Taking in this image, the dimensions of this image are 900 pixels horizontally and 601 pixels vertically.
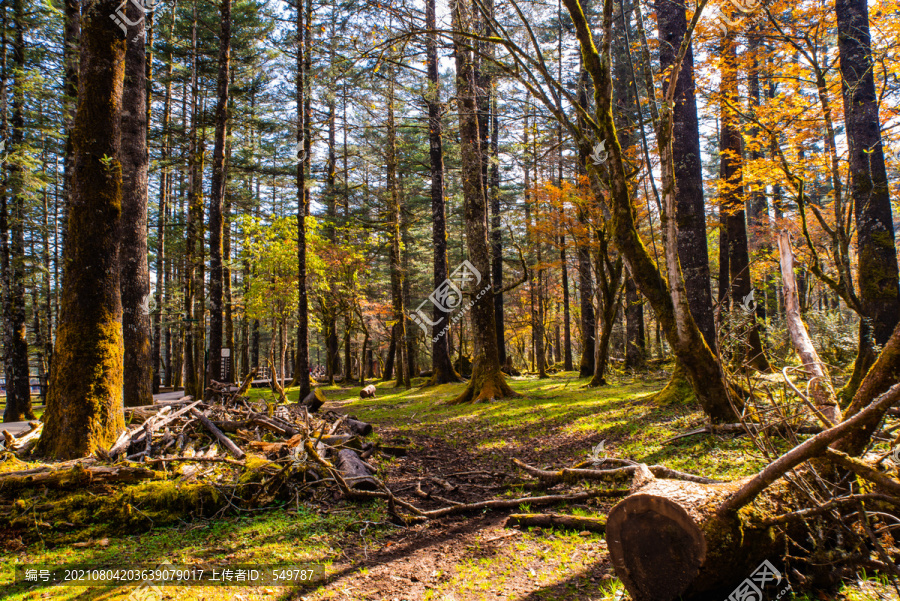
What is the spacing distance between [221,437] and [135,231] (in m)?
4.81

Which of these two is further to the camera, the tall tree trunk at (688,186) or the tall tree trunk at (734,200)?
the tall tree trunk at (734,200)

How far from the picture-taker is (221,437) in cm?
549

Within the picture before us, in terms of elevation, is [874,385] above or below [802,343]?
below

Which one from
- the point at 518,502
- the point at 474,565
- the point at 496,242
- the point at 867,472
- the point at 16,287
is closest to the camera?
the point at 867,472

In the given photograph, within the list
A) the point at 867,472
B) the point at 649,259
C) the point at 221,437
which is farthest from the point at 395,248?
the point at 867,472

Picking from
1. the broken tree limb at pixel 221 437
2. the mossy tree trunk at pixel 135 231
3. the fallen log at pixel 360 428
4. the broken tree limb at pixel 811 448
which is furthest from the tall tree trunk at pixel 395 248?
the broken tree limb at pixel 811 448

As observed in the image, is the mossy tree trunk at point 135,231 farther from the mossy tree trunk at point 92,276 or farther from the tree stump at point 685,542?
the tree stump at point 685,542

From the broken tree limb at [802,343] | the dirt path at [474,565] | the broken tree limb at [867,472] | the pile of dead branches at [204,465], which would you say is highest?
the broken tree limb at [802,343]

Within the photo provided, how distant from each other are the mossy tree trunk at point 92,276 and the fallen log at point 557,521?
14.2 ft

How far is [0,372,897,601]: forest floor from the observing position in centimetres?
271

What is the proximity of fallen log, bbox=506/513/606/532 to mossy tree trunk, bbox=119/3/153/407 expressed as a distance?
22.6 feet

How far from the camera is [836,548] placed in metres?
2.34

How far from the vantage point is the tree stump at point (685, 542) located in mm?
2076

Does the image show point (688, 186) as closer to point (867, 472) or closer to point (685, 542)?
point (867, 472)
